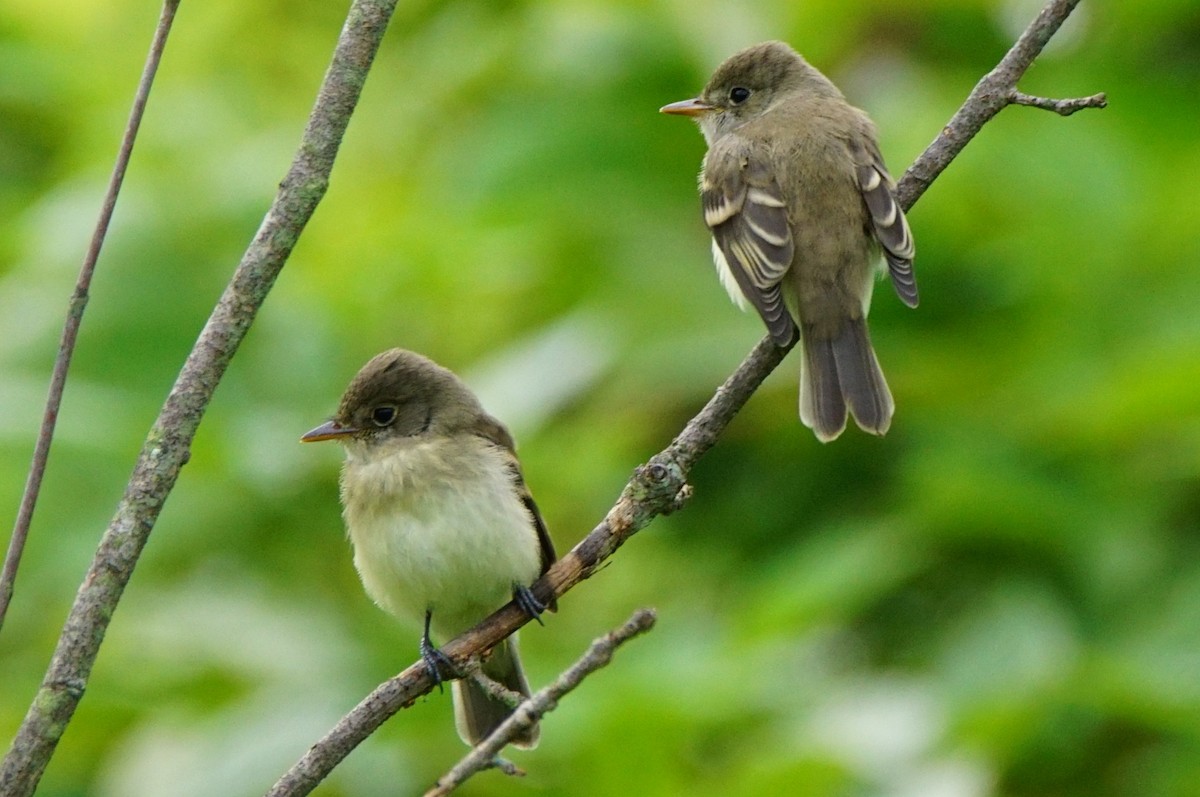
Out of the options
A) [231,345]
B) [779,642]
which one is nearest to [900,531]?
[779,642]

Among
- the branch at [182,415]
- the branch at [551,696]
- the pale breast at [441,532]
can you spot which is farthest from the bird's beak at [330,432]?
the branch at [551,696]

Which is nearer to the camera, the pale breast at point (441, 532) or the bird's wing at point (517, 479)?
the pale breast at point (441, 532)

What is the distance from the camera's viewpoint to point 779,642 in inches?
177

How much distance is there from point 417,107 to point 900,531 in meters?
3.02

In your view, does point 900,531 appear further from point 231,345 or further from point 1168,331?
point 231,345

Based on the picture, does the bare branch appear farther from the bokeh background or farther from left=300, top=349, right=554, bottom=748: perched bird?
the bokeh background

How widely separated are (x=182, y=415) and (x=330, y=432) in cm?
184

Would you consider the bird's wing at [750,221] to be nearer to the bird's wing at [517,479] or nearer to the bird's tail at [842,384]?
the bird's tail at [842,384]

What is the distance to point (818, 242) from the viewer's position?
416 centimetres

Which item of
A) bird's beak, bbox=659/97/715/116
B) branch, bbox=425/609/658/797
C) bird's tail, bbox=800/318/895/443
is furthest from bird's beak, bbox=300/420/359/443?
branch, bbox=425/609/658/797

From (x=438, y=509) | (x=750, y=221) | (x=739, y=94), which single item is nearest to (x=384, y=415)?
(x=438, y=509)

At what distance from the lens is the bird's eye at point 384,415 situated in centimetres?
394

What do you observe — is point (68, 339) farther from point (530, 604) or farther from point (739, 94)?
point (739, 94)

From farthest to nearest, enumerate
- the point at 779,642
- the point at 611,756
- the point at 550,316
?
1. the point at 550,316
2. the point at 779,642
3. the point at 611,756
